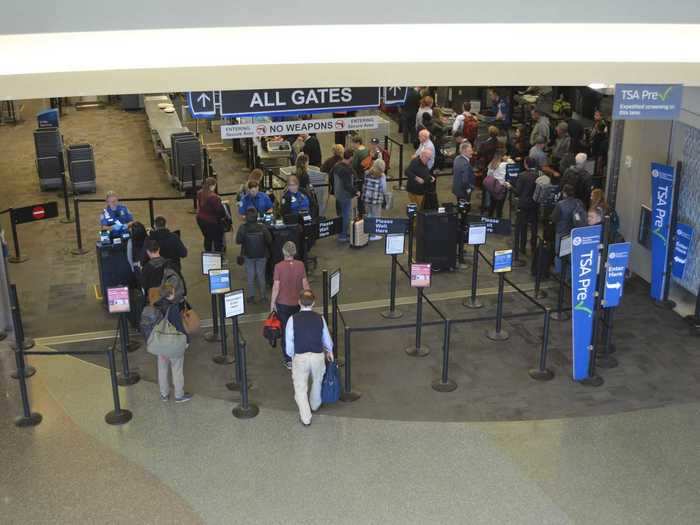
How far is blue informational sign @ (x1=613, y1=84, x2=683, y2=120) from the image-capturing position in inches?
391

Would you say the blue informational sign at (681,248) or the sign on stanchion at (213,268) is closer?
the sign on stanchion at (213,268)

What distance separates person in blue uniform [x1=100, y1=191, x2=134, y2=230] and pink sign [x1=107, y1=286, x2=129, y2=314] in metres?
2.43

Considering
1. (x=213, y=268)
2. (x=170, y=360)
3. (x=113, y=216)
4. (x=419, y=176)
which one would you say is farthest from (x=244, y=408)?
(x=419, y=176)

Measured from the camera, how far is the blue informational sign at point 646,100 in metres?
9.92

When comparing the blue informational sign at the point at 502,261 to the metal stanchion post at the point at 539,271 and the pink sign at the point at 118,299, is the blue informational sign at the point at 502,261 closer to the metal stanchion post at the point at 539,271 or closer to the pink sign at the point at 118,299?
the metal stanchion post at the point at 539,271

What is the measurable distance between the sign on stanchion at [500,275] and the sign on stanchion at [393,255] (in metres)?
1.20

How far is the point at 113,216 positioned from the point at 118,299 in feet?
9.18

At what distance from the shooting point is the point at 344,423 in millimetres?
9727

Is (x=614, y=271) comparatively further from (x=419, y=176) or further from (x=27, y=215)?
(x=27, y=215)

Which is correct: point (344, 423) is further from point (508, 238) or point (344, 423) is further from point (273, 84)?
point (508, 238)

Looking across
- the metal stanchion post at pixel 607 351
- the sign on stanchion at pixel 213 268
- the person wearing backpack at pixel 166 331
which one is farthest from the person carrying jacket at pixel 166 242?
the metal stanchion post at pixel 607 351

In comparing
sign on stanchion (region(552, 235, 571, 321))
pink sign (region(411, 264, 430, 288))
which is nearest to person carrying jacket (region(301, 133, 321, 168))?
sign on stanchion (region(552, 235, 571, 321))

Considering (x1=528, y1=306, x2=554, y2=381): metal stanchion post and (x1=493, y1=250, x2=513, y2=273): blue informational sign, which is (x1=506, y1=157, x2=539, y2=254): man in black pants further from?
(x1=528, y1=306, x2=554, y2=381): metal stanchion post

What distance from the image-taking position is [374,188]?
14805 mm
